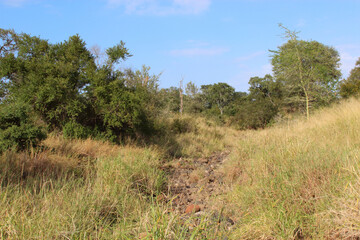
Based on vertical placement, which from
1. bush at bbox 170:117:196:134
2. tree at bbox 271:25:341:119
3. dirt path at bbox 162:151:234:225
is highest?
tree at bbox 271:25:341:119

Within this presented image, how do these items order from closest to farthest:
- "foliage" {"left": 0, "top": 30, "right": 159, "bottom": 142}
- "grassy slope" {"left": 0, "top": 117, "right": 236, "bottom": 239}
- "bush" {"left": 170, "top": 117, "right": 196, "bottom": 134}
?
"grassy slope" {"left": 0, "top": 117, "right": 236, "bottom": 239}
"foliage" {"left": 0, "top": 30, "right": 159, "bottom": 142}
"bush" {"left": 170, "top": 117, "right": 196, "bottom": 134}

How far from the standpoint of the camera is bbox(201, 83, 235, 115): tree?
1494 inches

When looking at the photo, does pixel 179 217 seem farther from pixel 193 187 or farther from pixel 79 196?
pixel 193 187

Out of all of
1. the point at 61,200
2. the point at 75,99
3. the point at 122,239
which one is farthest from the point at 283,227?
the point at 75,99

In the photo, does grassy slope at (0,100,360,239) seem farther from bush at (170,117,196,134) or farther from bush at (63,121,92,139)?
bush at (170,117,196,134)

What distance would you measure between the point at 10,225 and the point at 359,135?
6.67m

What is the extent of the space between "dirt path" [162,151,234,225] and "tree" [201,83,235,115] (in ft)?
96.4

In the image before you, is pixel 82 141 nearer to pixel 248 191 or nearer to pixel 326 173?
pixel 248 191

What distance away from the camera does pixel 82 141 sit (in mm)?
7711

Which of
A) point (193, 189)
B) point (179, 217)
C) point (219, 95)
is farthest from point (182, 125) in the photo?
point (219, 95)

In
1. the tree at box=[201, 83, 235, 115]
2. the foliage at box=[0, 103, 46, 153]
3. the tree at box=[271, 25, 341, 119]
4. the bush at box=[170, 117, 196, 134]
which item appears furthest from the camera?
the tree at box=[201, 83, 235, 115]

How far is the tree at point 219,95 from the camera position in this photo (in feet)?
124

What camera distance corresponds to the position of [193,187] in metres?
5.87

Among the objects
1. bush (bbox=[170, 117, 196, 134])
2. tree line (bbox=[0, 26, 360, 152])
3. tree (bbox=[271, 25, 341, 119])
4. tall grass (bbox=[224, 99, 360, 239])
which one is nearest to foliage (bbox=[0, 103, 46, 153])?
tree line (bbox=[0, 26, 360, 152])
